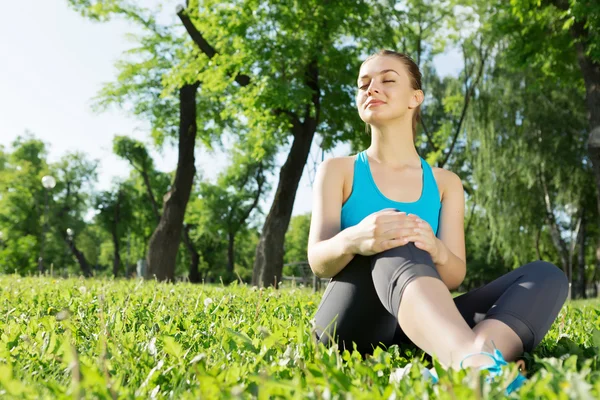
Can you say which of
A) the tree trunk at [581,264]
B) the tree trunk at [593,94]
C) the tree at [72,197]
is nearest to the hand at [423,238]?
the tree trunk at [593,94]

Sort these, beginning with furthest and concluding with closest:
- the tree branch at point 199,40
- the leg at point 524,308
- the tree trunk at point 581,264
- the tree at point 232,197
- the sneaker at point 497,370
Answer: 1. the tree at point 232,197
2. the tree trunk at point 581,264
3. the tree branch at point 199,40
4. the leg at point 524,308
5. the sneaker at point 497,370

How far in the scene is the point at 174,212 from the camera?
12.7m

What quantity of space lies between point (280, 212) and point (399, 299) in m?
9.17

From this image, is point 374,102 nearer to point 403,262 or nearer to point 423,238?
point 423,238

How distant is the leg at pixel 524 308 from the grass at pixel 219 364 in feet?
0.42

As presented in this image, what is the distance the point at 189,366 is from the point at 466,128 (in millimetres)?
19771

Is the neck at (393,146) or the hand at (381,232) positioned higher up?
the neck at (393,146)

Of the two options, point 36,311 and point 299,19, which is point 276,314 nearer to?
point 36,311

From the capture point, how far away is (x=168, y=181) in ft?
125

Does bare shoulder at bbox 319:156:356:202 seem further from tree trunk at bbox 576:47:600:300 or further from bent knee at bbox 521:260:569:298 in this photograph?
tree trunk at bbox 576:47:600:300

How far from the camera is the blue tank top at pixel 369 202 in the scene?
Result: 8.51ft

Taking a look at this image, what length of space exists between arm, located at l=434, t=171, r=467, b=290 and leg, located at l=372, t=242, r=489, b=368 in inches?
12.4

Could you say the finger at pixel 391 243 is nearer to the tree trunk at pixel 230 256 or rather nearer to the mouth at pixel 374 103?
the mouth at pixel 374 103

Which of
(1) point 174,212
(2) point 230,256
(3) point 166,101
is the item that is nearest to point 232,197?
(2) point 230,256
